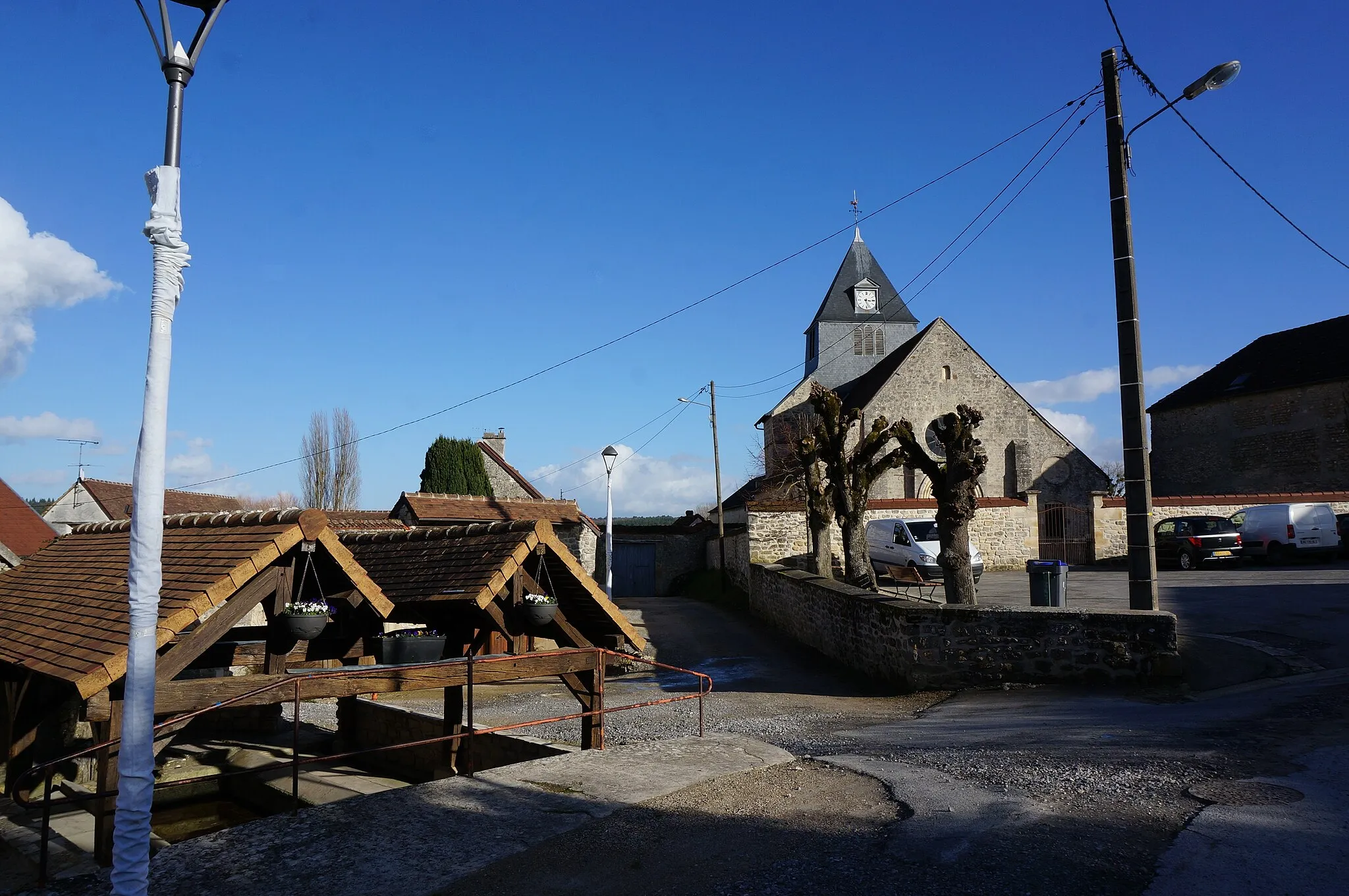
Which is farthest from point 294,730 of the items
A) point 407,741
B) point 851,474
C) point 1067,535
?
point 1067,535

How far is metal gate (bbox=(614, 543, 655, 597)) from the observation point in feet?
109

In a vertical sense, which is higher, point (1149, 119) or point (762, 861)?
point (1149, 119)

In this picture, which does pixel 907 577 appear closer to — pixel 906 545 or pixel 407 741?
pixel 906 545

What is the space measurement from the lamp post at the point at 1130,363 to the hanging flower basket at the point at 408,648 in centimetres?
772

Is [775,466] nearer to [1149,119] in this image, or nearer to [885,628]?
[885,628]

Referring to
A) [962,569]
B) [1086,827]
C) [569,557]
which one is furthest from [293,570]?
[962,569]

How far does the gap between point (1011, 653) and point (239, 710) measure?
11378 millimetres

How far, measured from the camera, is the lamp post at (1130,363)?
1046cm

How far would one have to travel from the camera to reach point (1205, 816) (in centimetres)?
555

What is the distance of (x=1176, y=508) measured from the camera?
25125 mm

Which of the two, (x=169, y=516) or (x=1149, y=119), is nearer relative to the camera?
(x=169, y=516)

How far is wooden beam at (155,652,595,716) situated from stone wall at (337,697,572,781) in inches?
41.5

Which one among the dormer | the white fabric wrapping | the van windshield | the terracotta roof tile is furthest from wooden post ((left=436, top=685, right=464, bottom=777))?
the dormer

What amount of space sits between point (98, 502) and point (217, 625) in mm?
34976
